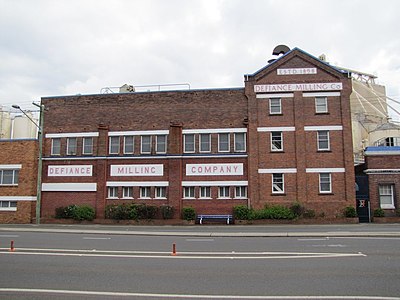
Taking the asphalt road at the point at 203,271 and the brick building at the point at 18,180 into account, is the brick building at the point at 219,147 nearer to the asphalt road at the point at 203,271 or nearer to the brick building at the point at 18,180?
the brick building at the point at 18,180

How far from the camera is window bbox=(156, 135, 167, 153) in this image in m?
32.7

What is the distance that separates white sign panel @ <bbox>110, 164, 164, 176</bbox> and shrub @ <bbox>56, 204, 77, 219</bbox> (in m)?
4.14

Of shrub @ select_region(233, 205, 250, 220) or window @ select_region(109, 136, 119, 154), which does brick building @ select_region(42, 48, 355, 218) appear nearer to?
window @ select_region(109, 136, 119, 154)

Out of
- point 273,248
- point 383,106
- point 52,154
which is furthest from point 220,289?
point 383,106

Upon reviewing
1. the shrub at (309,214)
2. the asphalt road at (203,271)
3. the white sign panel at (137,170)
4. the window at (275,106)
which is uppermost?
the window at (275,106)

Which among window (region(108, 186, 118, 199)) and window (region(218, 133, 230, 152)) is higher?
window (region(218, 133, 230, 152))

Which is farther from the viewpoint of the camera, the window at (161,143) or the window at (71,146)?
the window at (71,146)

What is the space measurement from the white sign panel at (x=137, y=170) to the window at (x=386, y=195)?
1675cm

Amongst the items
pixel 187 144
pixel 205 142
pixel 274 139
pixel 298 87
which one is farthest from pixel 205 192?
pixel 298 87

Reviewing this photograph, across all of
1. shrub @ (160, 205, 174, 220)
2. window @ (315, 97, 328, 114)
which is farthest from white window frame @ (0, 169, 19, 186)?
window @ (315, 97, 328, 114)

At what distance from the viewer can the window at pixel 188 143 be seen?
32.4 meters

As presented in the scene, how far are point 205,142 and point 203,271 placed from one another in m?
22.3

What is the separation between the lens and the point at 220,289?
833 cm

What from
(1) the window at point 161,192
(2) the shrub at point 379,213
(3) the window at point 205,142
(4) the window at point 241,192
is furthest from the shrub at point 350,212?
(1) the window at point 161,192
